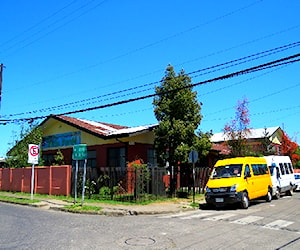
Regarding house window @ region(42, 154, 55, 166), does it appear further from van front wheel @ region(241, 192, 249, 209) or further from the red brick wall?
van front wheel @ region(241, 192, 249, 209)

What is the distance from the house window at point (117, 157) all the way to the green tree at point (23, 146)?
6180mm

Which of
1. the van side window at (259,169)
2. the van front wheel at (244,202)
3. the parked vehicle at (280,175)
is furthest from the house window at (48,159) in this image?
the van front wheel at (244,202)

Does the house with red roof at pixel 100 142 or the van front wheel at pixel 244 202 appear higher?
the house with red roof at pixel 100 142

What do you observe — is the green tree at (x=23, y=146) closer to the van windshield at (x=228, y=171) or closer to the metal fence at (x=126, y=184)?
the metal fence at (x=126, y=184)

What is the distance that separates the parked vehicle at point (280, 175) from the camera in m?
20.1

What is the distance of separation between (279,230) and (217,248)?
3.14 meters

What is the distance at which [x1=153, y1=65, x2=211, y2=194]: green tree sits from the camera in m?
19.2

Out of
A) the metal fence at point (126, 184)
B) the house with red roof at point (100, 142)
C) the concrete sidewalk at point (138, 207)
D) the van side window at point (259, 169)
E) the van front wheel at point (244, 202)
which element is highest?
the house with red roof at point (100, 142)

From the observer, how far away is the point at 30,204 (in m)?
17.5

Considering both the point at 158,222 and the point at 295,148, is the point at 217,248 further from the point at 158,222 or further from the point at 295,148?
the point at 295,148

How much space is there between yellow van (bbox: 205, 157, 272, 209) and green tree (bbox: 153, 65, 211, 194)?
2481 millimetres

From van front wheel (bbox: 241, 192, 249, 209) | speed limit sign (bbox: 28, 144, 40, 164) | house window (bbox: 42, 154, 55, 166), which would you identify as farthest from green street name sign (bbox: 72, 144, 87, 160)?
house window (bbox: 42, 154, 55, 166)

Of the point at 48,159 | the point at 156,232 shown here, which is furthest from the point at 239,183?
the point at 48,159

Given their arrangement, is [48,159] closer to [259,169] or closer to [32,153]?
[32,153]
